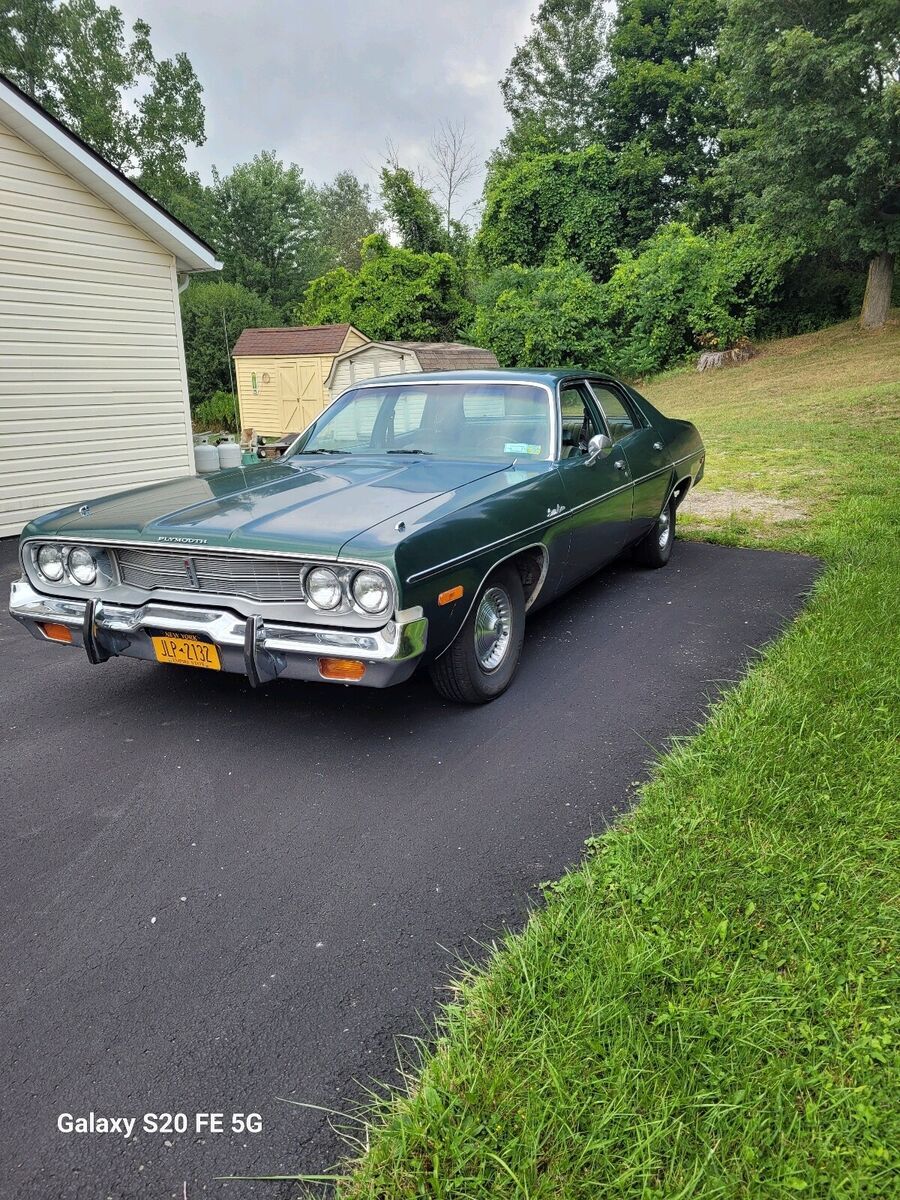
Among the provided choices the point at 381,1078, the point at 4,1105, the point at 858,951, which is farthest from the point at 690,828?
the point at 4,1105

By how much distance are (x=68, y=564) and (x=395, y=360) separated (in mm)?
16045

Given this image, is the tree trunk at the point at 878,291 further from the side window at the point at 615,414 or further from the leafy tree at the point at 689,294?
the side window at the point at 615,414

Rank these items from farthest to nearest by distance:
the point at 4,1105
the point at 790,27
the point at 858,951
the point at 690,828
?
the point at 790,27 → the point at 690,828 → the point at 858,951 → the point at 4,1105

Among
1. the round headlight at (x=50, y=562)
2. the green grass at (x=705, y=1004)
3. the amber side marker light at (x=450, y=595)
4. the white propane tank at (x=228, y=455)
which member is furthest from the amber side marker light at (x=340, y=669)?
the white propane tank at (x=228, y=455)

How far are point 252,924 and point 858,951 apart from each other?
170 cm

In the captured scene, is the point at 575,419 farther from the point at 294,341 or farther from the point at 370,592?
the point at 294,341

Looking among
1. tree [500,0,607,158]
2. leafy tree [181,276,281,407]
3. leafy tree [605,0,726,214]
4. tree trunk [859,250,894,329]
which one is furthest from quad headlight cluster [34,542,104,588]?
tree [500,0,607,158]

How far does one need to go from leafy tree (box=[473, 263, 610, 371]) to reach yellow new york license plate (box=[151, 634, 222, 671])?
23.1 metres

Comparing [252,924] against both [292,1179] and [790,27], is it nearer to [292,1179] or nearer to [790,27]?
[292,1179]

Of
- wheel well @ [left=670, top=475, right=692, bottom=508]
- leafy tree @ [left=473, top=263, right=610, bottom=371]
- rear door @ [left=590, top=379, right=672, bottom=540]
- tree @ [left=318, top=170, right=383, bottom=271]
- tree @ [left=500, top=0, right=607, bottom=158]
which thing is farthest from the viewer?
tree @ [left=318, top=170, right=383, bottom=271]

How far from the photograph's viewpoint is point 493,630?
12.7 ft

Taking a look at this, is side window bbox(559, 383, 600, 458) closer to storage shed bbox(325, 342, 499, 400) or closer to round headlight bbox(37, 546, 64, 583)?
round headlight bbox(37, 546, 64, 583)

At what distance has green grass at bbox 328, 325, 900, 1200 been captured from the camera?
5.24ft

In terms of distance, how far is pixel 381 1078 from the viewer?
73.5 inches
